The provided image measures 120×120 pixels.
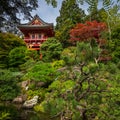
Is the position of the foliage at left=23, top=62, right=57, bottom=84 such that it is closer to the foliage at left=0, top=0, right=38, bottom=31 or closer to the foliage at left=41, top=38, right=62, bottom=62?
the foliage at left=41, top=38, right=62, bottom=62

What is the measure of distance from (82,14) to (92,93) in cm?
2342

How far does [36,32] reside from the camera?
2869 centimetres

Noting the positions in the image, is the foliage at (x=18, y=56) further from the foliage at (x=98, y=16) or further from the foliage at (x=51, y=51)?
the foliage at (x=98, y=16)

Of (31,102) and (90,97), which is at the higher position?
(90,97)

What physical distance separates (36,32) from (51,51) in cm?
677

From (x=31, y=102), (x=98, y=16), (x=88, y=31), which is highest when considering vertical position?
(x=98, y=16)

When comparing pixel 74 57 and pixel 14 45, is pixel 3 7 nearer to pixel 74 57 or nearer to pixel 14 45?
pixel 74 57

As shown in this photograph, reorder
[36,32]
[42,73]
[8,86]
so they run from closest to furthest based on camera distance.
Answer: [8,86]
[42,73]
[36,32]

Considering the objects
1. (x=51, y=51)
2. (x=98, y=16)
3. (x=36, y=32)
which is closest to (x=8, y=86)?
(x=51, y=51)

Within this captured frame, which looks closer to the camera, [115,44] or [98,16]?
[115,44]

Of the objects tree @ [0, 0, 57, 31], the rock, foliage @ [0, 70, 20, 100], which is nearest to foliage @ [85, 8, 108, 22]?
the rock

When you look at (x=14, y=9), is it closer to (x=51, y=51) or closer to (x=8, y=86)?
(x=8, y=86)

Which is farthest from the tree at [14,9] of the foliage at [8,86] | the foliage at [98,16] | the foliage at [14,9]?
the foliage at [98,16]

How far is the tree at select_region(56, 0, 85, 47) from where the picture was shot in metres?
25.0
